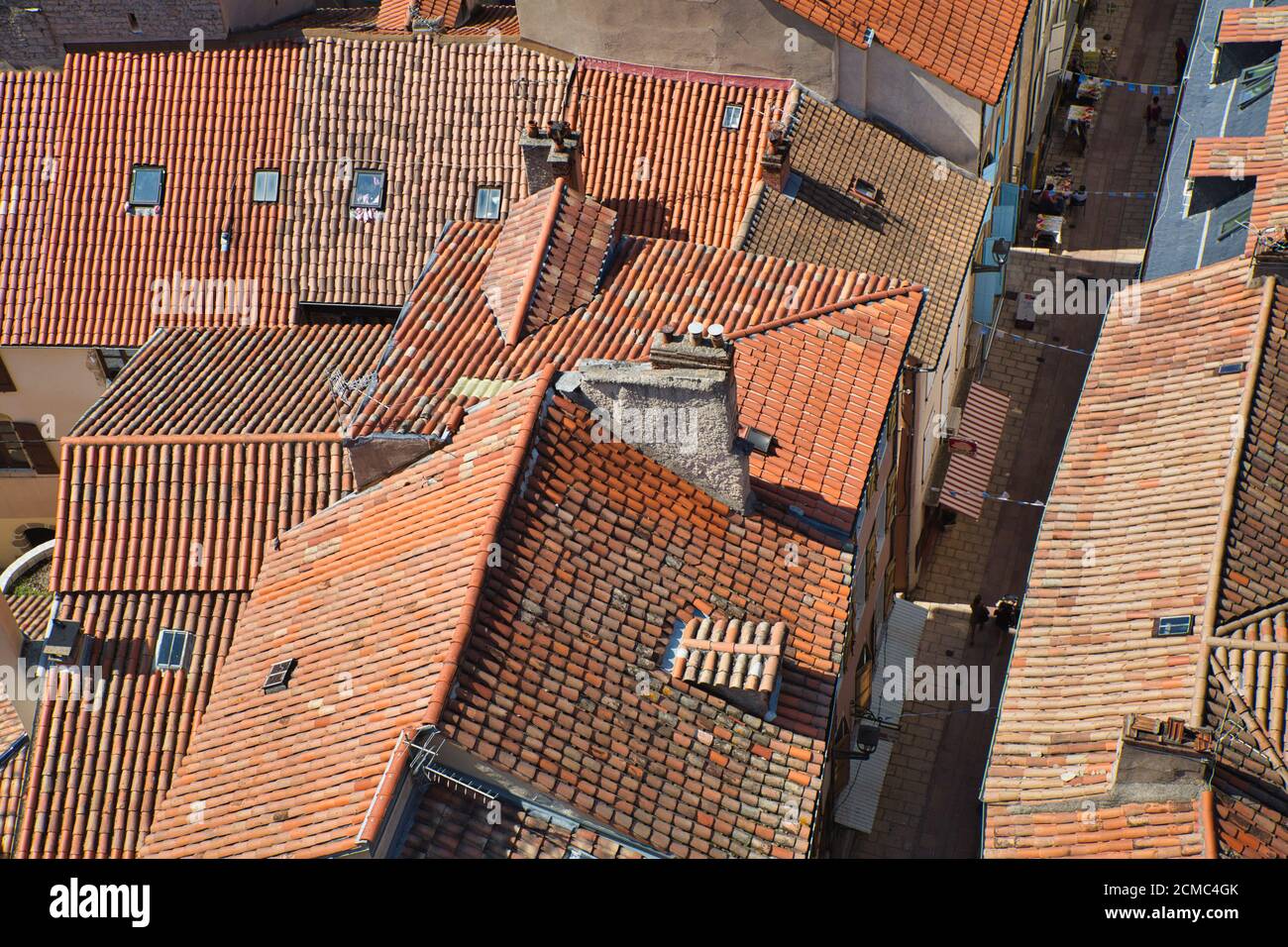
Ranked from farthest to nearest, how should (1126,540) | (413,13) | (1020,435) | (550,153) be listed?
(1020,435), (413,13), (550,153), (1126,540)

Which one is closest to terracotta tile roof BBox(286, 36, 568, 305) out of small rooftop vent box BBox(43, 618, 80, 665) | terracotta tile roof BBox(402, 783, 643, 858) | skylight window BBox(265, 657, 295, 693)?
small rooftop vent box BBox(43, 618, 80, 665)

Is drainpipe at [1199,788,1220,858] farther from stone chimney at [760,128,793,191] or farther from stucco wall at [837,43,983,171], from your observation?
stucco wall at [837,43,983,171]

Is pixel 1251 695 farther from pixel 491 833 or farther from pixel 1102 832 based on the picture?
pixel 491 833

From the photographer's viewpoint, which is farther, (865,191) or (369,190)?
Result: (865,191)

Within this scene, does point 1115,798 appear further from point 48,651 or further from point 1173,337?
point 48,651

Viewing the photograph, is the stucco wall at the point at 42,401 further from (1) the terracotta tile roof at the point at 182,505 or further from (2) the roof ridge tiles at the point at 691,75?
(2) the roof ridge tiles at the point at 691,75

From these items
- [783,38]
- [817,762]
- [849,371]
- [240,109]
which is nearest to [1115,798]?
[817,762]

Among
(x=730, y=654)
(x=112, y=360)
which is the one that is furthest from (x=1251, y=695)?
(x=112, y=360)
